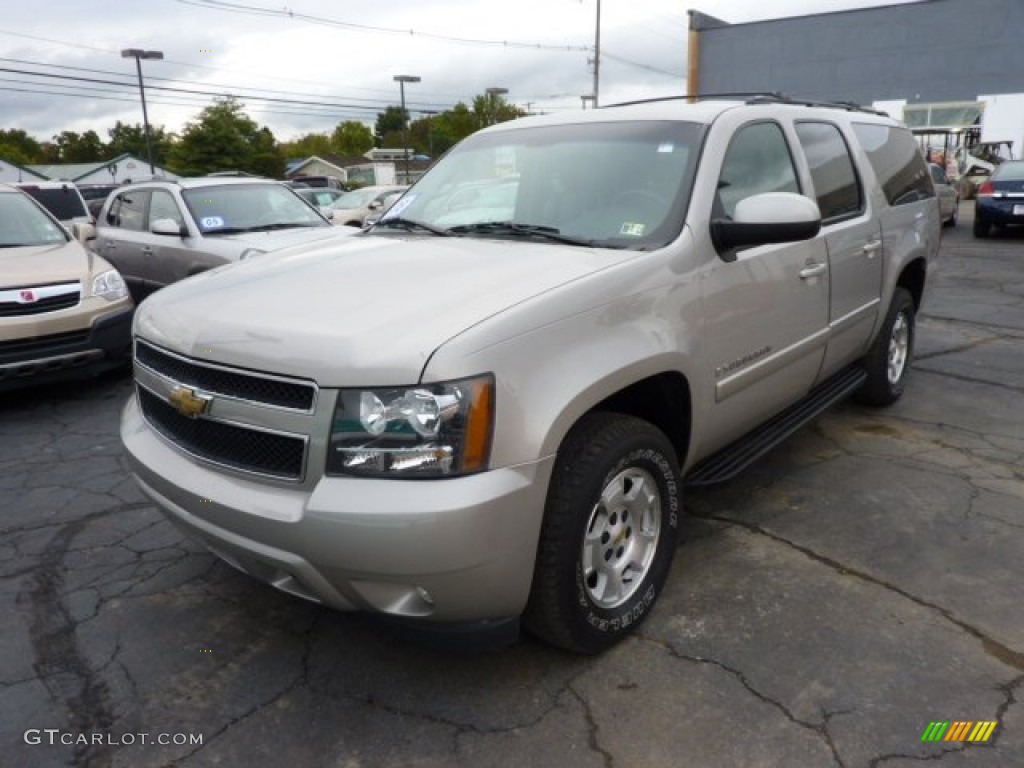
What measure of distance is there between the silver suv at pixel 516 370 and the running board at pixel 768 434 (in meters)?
0.02

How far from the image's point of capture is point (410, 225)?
11.8 ft

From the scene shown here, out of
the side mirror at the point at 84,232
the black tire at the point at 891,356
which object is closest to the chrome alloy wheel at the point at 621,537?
the black tire at the point at 891,356

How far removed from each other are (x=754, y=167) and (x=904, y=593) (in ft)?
6.03

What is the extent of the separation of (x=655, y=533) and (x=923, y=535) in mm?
1430

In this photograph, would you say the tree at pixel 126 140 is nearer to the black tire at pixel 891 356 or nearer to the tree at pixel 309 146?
the tree at pixel 309 146

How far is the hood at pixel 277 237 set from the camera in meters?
7.18

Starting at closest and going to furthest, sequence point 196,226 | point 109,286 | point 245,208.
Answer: point 109,286
point 196,226
point 245,208

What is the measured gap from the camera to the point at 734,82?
44375 mm

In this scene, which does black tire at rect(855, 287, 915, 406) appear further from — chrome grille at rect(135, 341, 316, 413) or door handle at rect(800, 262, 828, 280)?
chrome grille at rect(135, 341, 316, 413)

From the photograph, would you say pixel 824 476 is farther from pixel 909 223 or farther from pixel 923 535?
pixel 909 223

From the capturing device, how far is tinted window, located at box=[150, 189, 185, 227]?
7.94m

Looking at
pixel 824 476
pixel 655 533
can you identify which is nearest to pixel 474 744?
pixel 655 533

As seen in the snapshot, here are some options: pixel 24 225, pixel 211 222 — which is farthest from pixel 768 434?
pixel 24 225

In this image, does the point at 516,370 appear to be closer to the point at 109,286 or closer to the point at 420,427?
the point at 420,427
